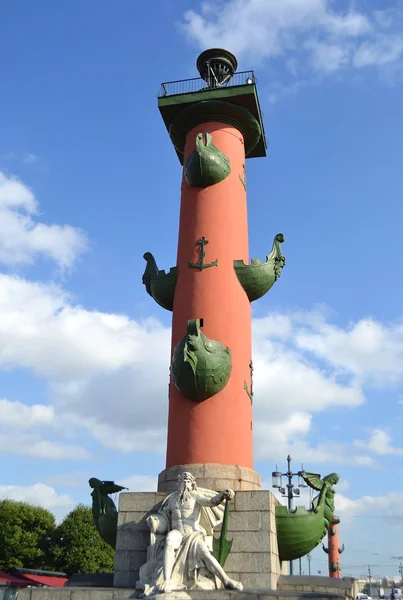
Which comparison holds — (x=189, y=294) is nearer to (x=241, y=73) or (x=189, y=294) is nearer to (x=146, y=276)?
(x=146, y=276)

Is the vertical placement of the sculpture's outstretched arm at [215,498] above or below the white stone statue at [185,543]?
above

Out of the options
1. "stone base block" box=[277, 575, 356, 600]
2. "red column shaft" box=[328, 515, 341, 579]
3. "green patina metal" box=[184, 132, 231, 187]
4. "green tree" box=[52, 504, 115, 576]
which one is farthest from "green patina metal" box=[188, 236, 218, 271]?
"green tree" box=[52, 504, 115, 576]

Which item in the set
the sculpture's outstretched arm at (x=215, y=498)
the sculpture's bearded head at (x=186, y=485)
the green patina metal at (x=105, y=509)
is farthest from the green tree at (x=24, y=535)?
the sculpture's outstretched arm at (x=215, y=498)

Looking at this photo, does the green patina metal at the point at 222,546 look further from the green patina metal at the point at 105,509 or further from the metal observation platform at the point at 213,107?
the metal observation platform at the point at 213,107

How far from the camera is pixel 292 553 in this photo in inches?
515

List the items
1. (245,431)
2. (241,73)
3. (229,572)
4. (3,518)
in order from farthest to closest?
(3,518) → (241,73) → (245,431) → (229,572)

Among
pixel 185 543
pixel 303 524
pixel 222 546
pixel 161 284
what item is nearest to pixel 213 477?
pixel 222 546

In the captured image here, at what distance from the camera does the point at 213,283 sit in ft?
48.9

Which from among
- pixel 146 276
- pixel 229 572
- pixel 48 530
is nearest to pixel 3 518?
pixel 48 530

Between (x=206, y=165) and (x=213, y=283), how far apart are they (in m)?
3.19

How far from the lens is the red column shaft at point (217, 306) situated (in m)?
13.5

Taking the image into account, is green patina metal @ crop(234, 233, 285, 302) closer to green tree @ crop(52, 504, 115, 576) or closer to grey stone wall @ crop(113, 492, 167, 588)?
grey stone wall @ crop(113, 492, 167, 588)

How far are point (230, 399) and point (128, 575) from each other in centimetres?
421

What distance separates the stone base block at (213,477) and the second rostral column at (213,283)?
0.02m
